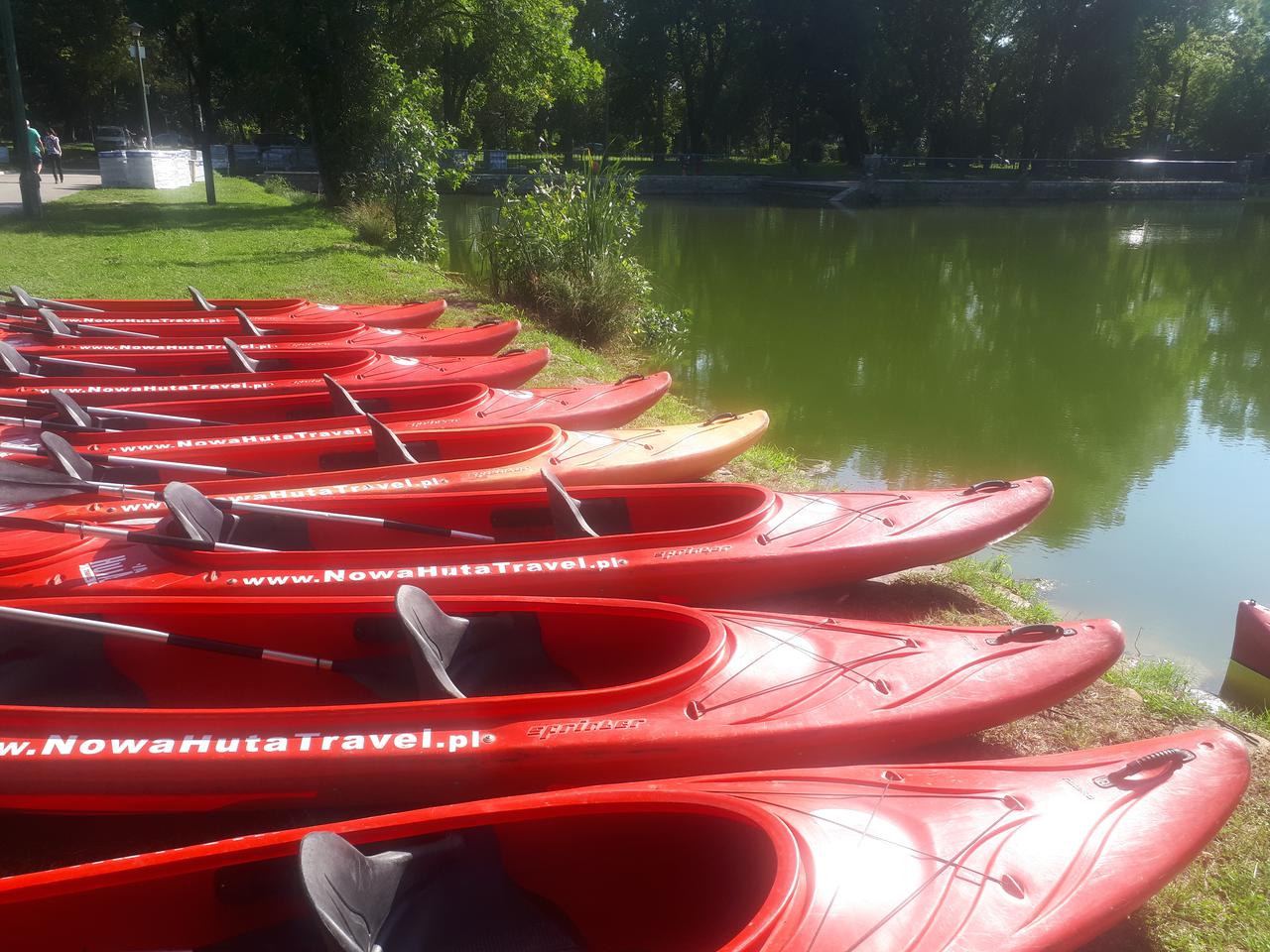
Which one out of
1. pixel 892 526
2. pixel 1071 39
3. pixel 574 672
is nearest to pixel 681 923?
pixel 574 672

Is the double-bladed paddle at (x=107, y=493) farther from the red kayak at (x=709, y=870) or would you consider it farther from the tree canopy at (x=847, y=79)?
the tree canopy at (x=847, y=79)

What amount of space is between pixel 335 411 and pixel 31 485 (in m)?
1.72

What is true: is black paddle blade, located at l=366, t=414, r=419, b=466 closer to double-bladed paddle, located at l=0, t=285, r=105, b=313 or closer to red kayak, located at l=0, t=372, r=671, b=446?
red kayak, located at l=0, t=372, r=671, b=446

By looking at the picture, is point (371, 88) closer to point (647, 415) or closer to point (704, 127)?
point (647, 415)

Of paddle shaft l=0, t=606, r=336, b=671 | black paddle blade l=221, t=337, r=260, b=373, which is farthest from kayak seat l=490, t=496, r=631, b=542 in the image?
black paddle blade l=221, t=337, r=260, b=373

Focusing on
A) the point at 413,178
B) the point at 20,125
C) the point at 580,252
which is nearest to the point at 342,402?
the point at 580,252

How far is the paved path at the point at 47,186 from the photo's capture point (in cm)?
1595

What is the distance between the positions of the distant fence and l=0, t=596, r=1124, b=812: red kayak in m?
34.2

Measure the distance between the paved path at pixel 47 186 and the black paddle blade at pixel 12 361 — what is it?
11.4 meters

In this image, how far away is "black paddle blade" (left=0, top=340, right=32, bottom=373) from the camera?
558 centimetres

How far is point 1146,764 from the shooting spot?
7.75 ft

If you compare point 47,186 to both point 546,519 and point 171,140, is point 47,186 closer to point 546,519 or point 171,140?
point 546,519

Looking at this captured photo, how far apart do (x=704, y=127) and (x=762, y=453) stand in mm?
42532

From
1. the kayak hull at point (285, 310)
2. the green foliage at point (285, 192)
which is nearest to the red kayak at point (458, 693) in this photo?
the kayak hull at point (285, 310)
